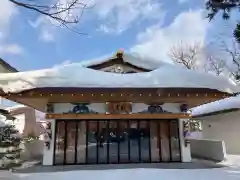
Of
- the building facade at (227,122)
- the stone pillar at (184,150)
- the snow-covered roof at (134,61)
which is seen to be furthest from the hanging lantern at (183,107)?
the building facade at (227,122)

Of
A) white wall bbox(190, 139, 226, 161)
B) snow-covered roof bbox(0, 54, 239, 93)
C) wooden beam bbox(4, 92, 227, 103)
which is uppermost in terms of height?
snow-covered roof bbox(0, 54, 239, 93)

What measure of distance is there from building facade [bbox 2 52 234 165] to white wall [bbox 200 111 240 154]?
4.22m

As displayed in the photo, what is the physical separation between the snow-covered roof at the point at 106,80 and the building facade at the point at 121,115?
0.03 meters

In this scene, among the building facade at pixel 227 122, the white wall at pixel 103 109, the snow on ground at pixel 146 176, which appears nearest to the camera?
the snow on ground at pixel 146 176

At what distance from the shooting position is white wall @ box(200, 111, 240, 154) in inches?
487

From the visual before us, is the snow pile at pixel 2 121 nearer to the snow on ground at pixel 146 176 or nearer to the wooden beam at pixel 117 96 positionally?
the wooden beam at pixel 117 96

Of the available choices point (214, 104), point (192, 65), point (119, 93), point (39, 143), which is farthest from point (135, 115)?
point (192, 65)

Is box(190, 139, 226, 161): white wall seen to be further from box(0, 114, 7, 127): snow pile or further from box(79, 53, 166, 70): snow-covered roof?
box(0, 114, 7, 127): snow pile

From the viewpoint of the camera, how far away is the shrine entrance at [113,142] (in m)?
9.07

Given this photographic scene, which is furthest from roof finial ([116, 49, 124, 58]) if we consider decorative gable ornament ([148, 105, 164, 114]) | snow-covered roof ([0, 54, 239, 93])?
decorative gable ornament ([148, 105, 164, 114])

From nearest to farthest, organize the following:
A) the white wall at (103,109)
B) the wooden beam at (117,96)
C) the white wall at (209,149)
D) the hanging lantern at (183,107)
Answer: the wooden beam at (117,96) → the white wall at (103,109) → the hanging lantern at (183,107) → the white wall at (209,149)

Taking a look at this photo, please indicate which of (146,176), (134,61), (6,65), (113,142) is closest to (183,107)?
(134,61)

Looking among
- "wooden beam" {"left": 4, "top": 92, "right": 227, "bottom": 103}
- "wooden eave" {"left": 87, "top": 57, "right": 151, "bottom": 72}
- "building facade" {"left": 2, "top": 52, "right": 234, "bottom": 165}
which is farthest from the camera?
"wooden eave" {"left": 87, "top": 57, "right": 151, "bottom": 72}

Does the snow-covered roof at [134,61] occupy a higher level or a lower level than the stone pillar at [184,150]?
higher
